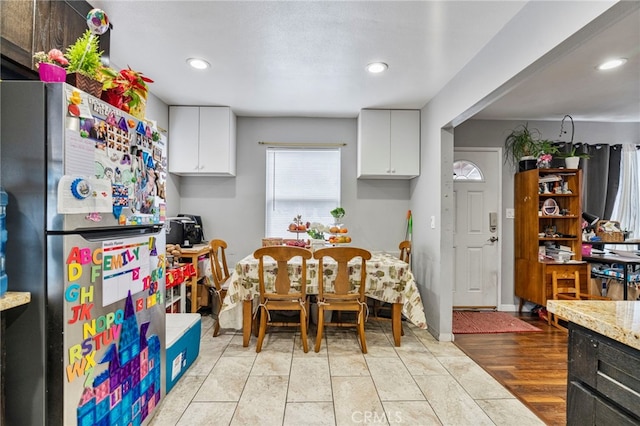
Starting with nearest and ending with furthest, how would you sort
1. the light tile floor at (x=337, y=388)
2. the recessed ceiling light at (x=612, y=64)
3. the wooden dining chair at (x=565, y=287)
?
the light tile floor at (x=337, y=388), the recessed ceiling light at (x=612, y=64), the wooden dining chair at (x=565, y=287)

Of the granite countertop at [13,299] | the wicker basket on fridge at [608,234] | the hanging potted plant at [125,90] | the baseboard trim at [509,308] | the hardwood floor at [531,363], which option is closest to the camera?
the granite countertop at [13,299]

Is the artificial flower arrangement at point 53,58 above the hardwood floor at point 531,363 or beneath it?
above

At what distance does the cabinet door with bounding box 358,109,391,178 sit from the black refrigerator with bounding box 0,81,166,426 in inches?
107

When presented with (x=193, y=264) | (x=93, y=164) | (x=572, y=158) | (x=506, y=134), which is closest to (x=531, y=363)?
(x=572, y=158)

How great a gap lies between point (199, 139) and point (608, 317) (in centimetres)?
381

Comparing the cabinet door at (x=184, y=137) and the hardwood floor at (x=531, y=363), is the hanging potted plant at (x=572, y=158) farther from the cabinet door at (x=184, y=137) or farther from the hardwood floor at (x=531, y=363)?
the cabinet door at (x=184, y=137)

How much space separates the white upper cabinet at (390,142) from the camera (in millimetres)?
3646

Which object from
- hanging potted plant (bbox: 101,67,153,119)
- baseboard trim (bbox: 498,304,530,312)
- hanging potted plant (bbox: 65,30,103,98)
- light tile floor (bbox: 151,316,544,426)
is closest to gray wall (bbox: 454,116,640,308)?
baseboard trim (bbox: 498,304,530,312)

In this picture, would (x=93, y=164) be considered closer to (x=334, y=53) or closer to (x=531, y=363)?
(x=334, y=53)

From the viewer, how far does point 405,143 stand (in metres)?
3.65

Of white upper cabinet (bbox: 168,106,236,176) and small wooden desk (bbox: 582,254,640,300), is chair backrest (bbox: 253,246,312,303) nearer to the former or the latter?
white upper cabinet (bbox: 168,106,236,176)

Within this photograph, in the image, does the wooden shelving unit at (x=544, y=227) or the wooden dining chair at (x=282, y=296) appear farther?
the wooden shelving unit at (x=544, y=227)

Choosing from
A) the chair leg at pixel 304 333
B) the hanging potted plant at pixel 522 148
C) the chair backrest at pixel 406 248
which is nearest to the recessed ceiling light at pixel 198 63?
the chair leg at pixel 304 333

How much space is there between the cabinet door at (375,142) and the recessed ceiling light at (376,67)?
969mm
